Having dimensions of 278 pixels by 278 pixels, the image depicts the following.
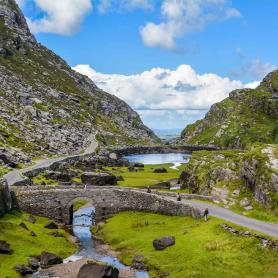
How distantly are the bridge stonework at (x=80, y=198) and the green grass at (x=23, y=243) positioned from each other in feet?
25.2

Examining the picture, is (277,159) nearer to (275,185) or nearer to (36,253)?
(275,185)

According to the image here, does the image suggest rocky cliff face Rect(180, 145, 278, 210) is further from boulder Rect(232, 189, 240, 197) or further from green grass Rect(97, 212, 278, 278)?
green grass Rect(97, 212, 278, 278)

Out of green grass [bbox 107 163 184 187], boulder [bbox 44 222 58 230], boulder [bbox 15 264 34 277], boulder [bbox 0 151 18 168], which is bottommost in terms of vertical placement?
boulder [bbox 15 264 34 277]

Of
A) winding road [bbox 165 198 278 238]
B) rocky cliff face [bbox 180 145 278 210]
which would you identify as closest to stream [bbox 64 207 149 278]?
winding road [bbox 165 198 278 238]

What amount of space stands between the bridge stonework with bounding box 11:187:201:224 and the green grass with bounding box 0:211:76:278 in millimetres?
7694

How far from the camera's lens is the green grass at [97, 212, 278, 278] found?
193 feet

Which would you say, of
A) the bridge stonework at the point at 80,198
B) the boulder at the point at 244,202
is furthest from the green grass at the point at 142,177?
the boulder at the point at 244,202

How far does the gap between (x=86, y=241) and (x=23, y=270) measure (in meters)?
21.7

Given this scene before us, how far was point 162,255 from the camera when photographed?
67.1 metres

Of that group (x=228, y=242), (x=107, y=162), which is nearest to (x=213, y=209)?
(x=228, y=242)

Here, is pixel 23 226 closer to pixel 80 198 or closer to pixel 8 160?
Result: pixel 80 198

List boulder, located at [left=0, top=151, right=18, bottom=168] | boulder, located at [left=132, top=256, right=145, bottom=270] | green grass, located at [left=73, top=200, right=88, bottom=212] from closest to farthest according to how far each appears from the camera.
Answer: boulder, located at [left=132, top=256, right=145, bottom=270] < green grass, located at [left=73, top=200, right=88, bottom=212] < boulder, located at [left=0, top=151, right=18, bottom=168]

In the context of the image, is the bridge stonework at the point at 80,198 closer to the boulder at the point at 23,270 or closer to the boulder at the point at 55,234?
the boulder at the point at 55,234

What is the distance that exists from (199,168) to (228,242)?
1747 inches
